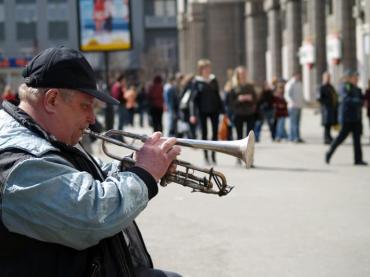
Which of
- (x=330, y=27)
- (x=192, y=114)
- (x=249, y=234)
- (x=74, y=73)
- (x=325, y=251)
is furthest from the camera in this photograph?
(x=330, y=27)

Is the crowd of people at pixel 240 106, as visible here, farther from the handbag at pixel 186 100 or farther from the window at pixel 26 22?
the window at pixel 26 22

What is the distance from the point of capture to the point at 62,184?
3.40 m

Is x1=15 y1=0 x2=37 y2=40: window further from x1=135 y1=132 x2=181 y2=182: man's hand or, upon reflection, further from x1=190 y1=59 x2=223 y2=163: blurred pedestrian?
x1=135 y1=132 x2=181 y2=182: man's hand

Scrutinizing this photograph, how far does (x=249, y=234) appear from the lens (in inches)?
359

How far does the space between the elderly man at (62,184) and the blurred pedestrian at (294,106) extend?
62.6 ft

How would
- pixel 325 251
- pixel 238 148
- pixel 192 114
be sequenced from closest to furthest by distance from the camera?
pixel 238 148
pixel 325 251
pixel 192 114

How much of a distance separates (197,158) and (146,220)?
7.85m

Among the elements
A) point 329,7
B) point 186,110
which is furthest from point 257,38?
point 186,110

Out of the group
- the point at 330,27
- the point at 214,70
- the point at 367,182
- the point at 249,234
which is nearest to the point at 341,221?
the point at 249,234

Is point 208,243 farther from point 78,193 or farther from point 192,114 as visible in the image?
point 192,114

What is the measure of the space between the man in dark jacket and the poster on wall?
8.66 metres

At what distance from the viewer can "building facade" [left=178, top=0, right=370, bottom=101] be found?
3581 cm

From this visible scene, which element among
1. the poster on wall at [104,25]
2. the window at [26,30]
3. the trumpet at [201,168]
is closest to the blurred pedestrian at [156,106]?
the poster on wall at [104,25]

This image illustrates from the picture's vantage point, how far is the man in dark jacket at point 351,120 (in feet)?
52.3
